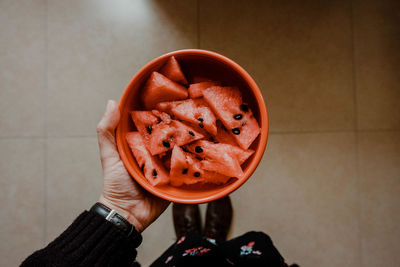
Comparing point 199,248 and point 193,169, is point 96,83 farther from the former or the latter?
point 199,248

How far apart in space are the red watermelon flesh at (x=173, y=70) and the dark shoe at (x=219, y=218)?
669 mm

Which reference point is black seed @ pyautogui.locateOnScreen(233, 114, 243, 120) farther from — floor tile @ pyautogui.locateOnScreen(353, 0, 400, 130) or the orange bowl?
floor tile @ pyautogui.locateOnScreen(353, 0, 400, 130)

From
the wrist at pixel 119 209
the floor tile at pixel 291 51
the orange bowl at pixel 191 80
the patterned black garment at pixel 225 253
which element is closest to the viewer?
the orange bowl at pixel 191 80

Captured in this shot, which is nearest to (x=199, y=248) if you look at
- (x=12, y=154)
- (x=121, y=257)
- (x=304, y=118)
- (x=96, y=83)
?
(x=121, y=257)

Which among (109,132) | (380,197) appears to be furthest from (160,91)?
(380,197)

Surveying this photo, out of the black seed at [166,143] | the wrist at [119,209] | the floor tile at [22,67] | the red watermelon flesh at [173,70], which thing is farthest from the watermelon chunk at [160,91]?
the floor tile at [22,67]

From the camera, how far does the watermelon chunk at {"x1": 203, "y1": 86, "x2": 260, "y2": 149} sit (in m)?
0.64

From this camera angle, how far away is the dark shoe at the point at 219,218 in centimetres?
113

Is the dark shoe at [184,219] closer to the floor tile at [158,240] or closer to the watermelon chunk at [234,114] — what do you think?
the floor tile at [158,240]

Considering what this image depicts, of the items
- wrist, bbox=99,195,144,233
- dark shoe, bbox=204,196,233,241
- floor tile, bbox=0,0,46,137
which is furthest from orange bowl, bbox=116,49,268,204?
floor tile, bbox=0,0,46,137

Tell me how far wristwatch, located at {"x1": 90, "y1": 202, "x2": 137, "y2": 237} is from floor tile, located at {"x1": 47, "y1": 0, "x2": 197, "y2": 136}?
517mm

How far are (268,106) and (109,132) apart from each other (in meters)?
0.73

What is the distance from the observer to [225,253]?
1.01 meters

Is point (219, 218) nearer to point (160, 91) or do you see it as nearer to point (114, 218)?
point (114, 218)
